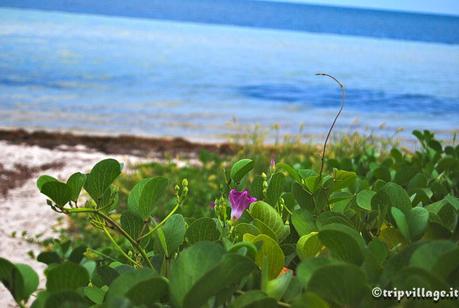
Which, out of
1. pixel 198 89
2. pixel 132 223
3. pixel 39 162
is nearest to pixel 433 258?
pixel 132 223

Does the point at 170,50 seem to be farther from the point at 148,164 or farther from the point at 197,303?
the point at 197,303

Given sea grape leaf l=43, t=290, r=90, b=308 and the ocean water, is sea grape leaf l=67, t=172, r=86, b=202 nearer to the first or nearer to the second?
sea grape leaf l=43, t=290, r=90, b=308

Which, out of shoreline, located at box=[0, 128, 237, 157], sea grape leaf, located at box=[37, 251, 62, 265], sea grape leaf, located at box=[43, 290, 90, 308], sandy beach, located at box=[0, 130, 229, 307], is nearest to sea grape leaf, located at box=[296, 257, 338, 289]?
sea grape leaf, located at box=[43, 290, 90, 308]

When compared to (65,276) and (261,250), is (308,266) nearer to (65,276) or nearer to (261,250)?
(261,250)

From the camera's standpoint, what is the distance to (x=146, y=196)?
103 centimetres

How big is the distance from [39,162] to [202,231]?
18.7 feet

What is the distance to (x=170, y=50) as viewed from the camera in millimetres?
23344

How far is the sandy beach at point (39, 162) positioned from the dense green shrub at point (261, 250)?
9.32ft

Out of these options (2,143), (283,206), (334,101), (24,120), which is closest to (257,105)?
(334,101)

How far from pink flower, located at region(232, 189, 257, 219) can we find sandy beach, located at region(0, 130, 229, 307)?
286cm

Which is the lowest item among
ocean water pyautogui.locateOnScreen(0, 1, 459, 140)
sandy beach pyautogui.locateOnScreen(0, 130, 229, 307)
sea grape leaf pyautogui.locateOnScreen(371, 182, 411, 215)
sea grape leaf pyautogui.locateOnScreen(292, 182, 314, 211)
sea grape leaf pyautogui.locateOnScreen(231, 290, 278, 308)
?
sandy beach pyautogui.locateOnScreen(0, 130, 229, 307)

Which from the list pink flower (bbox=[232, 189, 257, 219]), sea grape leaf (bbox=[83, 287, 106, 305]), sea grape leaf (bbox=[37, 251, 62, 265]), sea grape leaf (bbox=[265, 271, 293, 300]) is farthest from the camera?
sea grape leaf (bbox=[37, 251, 62, 265])

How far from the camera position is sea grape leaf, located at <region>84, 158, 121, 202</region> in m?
1.03

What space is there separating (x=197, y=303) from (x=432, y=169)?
4.24ft
